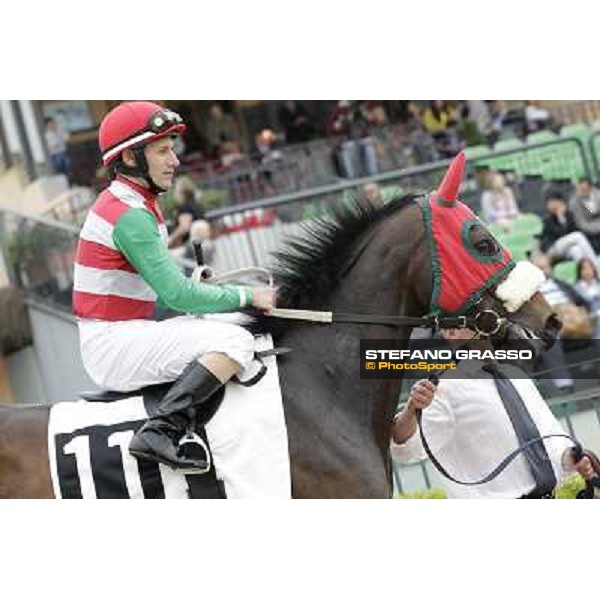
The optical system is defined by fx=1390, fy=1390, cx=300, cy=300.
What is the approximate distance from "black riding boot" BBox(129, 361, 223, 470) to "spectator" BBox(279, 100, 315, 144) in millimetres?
→ 8484

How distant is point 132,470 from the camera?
197 inches

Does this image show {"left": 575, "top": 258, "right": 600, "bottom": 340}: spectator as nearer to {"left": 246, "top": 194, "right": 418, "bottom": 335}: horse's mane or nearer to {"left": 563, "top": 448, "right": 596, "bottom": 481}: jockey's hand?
{"left": 563, "top": 448, "right": 596, "bottom": 481}: jockey's hand

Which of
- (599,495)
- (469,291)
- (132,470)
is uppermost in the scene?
(469,291)

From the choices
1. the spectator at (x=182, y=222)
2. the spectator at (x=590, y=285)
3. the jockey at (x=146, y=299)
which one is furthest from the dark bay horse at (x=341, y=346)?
the spectator at (x=182, y=222)

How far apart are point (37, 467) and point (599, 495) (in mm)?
2177

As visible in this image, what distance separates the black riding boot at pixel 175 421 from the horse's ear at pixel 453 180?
3.73 feet

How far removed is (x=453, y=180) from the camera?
17.2ft

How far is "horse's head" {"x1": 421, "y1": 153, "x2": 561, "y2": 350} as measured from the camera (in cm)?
525

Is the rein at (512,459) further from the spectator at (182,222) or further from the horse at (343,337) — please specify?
the spectator at (182,222)

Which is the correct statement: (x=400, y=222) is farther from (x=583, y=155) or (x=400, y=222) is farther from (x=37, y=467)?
(x=583, y=155)

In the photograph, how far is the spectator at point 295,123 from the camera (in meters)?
13.3

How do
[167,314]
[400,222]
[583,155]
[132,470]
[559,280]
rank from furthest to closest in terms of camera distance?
[583,155]
[559,280]
[167,314]
[400,222]
[132,470]
